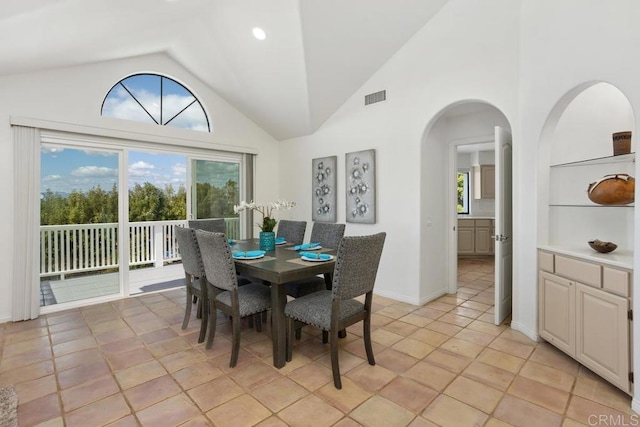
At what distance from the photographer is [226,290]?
8.61 feet

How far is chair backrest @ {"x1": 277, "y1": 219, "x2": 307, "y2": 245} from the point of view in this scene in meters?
4.02

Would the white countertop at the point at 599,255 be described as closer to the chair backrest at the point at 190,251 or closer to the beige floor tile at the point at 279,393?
the beige floor tile at the point at 279,393

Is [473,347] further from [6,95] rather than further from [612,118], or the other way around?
[6,95]

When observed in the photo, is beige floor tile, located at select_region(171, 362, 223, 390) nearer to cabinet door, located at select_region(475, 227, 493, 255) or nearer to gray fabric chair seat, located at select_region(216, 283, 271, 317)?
gray fabric chair seat, located at select_region(216, 283, 271, 317)

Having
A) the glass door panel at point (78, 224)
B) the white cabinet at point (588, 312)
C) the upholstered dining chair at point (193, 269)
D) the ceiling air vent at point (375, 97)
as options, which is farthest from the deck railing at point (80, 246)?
the white cabinet at point (588, 312)

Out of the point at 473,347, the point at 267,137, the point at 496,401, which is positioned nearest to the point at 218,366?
the point at 496,401

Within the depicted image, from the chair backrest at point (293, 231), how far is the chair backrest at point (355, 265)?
1672 millimetres

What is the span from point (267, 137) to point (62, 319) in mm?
3924

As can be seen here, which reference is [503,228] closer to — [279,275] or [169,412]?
[279,275]

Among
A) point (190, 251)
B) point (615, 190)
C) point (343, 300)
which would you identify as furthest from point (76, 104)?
point (615, 190)

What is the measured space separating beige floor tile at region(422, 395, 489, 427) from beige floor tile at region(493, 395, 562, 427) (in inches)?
5.0

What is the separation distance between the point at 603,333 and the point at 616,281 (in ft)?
1.26

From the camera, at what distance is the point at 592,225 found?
2732mm

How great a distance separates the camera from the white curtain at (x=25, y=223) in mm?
3459
